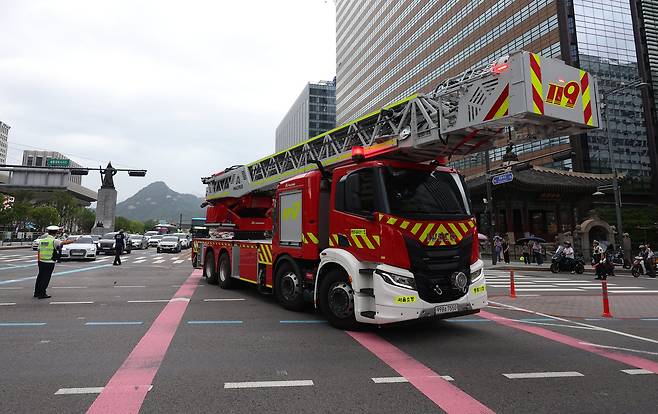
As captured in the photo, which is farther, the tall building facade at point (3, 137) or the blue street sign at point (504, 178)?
the tall building facade at point (3, 137)

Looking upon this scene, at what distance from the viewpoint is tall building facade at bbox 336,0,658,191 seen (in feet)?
121

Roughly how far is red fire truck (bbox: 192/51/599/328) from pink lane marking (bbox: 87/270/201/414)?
248 centimetres

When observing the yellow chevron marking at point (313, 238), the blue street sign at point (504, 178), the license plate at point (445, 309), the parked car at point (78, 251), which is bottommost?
the license plate at point (445, 309)

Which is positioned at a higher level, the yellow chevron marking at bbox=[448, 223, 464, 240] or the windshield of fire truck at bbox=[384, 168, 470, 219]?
the windshield of fire truck at bbox=[384, 168, 470, 219]

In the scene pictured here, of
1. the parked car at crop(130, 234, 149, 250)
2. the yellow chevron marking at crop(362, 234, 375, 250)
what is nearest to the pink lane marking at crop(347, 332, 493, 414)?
the yellow chevron marking at crop(362, 234, 375, 250)

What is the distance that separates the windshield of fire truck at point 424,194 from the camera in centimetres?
625

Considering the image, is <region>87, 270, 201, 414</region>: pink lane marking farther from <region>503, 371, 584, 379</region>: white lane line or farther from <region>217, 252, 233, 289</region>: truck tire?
<region>503, 371, 584, 379</region>: white lane line

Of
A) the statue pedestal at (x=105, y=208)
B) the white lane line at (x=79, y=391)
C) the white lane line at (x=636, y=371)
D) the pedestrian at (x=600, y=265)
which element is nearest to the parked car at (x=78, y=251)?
the statue pedestal at (x=105, y=208)

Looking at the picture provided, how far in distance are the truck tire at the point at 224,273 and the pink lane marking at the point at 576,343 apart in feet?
22.0

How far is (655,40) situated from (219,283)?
51.8 meters

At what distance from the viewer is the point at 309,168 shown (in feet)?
30.3

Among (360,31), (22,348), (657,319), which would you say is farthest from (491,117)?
(360,31)

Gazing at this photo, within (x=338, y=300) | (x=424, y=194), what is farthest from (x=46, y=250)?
(x=424, y=194)

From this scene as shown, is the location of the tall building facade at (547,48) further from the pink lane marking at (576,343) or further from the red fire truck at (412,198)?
the red fire truck at (412,198)
